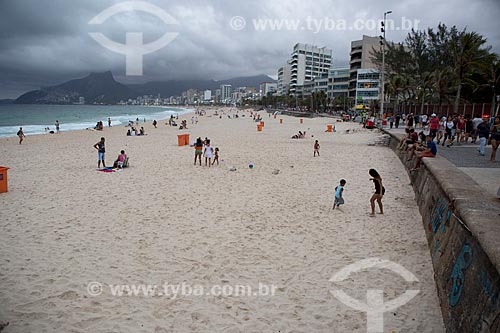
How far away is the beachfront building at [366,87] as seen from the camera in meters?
76.1

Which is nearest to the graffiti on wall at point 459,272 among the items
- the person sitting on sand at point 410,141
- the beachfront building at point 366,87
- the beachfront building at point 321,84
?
the person sitting on sand at point 410,141

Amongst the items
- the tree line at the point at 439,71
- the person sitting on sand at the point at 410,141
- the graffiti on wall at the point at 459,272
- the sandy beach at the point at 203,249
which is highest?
the tree line at the point at 439,71

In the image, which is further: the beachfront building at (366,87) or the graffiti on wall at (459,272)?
the beachfront building at (366,87)

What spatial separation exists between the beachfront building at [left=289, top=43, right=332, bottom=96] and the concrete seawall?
4825 inches

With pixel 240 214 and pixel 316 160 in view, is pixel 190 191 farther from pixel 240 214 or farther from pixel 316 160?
pixel 316 160

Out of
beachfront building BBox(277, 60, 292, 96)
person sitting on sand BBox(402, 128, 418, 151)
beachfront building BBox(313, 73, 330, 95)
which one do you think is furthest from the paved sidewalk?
beachfront building BBox(277, 60, 292, 96)

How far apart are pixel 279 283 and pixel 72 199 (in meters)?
7.13

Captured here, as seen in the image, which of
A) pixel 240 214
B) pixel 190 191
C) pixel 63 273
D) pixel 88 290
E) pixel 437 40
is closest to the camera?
pixel 88 290

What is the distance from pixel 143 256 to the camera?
20.3ft

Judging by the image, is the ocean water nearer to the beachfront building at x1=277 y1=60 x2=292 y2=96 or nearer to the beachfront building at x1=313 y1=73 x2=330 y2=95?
the beachfront building at x1=313 y1=73 x2=330 y2=95

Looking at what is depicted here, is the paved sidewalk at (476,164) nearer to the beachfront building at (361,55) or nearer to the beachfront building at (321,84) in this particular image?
the beachfront building at (361,55)

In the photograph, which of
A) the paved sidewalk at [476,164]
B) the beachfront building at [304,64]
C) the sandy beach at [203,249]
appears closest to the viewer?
the sandy beach at [203,249]

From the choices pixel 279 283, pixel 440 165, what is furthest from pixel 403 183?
pixel 279 283

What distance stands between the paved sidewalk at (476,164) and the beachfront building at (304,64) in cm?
11422
